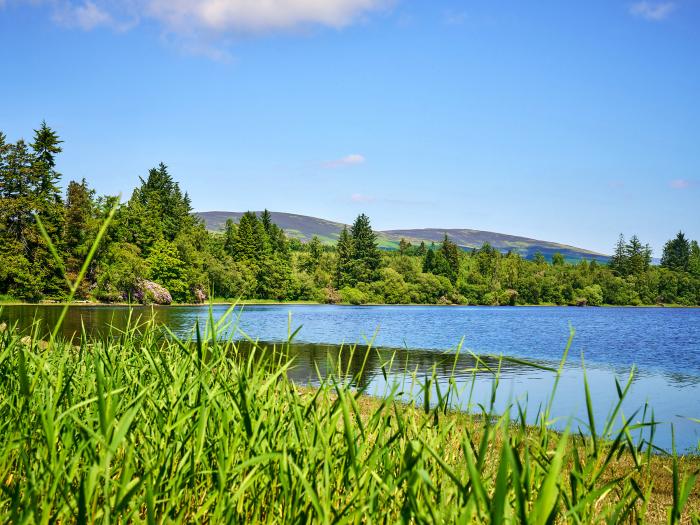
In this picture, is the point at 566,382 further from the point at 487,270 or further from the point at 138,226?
the point at 487,270

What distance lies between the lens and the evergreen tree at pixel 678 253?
129 meters

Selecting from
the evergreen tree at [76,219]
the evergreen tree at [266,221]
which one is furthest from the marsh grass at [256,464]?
the evergreen tree at [266,221]

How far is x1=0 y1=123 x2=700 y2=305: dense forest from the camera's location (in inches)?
2071

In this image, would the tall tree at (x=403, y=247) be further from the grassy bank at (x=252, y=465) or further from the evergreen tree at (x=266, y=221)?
the grassy bank at (x=252, y=465)

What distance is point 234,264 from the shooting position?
77125 mm

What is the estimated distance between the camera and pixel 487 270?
10675 cm

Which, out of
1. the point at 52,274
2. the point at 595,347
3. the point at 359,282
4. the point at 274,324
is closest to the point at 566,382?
the point at 595,347

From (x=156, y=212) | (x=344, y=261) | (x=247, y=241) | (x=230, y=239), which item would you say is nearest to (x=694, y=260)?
(x=344, y=261)

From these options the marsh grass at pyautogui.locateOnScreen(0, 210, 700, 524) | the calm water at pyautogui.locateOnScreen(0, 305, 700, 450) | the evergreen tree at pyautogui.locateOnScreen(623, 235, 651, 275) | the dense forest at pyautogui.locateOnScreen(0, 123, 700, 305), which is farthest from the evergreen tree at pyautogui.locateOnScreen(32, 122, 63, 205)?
the evergreen tree at pyautogui.locateOnScreen(623, 235, 651, 275)

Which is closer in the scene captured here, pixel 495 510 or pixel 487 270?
pixel 495 510

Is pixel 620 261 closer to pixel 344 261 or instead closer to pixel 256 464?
pixel 344 261

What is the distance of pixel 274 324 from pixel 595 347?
19122 millimetres

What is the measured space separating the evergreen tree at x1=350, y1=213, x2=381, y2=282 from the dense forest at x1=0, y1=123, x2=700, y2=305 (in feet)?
0.51

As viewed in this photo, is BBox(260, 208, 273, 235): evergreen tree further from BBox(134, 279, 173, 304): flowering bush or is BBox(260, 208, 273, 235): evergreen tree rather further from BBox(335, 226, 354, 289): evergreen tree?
BBox(134, 279, 173, 304): flowering bush
